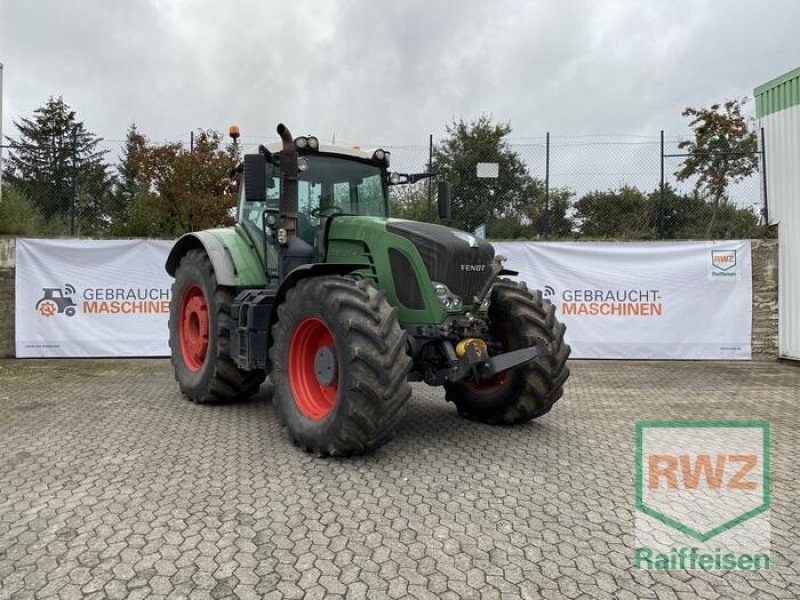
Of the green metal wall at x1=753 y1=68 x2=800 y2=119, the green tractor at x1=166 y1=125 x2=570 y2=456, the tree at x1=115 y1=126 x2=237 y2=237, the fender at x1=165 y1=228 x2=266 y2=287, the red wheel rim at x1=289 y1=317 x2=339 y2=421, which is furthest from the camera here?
the tree at x1=115 y1=126 x2=237 y2=237

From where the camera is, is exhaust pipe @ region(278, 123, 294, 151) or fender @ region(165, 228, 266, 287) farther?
fender @ region(165, 228, 266, 287)

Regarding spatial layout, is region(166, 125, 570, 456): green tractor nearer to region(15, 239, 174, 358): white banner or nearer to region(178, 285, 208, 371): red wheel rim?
region(178, 285, 208, 371): red wheel rim

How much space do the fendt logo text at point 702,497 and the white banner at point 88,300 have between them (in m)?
7.43

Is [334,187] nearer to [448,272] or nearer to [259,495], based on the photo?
[448,272]

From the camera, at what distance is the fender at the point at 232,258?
582 centimetres

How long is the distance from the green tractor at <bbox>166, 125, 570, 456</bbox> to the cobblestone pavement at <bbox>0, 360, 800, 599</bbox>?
34cm

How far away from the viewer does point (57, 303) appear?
9.22 metres

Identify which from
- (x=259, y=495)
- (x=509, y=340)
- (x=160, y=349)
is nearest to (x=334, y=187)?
(x=509, y=340)

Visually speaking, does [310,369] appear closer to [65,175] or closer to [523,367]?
[523,367]

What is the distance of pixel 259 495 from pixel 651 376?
20.8ft

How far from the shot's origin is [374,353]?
3953mm

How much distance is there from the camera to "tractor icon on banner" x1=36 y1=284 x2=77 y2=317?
362 inches

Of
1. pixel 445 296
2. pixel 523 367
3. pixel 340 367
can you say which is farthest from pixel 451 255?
pixel 340 367

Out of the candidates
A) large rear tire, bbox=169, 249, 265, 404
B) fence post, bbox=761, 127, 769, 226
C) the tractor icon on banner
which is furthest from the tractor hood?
fence post, bbox=761, 127, 769, 226
